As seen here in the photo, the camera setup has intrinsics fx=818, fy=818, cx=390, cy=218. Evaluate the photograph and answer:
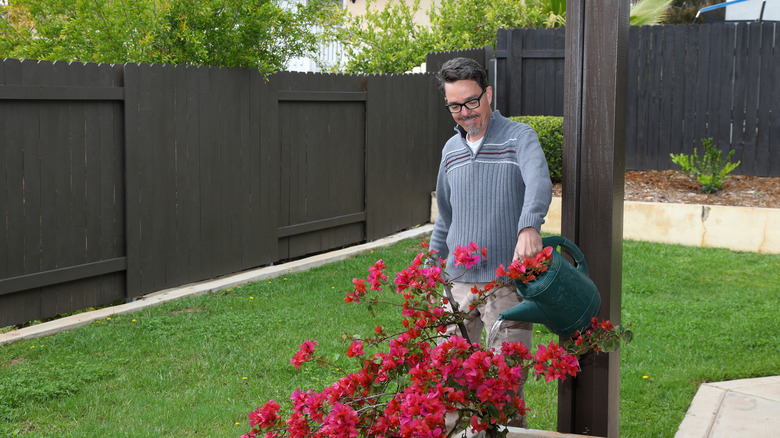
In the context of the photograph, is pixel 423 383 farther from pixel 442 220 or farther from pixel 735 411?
pixel 735 411

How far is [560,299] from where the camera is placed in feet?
7.98

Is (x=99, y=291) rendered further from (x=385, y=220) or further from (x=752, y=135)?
(x=752, y=135)

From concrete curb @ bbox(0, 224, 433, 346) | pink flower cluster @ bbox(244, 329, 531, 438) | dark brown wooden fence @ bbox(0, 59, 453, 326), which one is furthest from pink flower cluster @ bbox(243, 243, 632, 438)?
dark brown wooden fence @ bbox(0, 59, 453, 326)

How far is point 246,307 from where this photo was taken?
6355mm

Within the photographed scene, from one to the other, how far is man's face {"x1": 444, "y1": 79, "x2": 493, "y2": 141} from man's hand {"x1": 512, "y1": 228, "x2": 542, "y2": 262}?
2.06 feet

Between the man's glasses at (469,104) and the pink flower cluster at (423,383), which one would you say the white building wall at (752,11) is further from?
the pink flower cluster at (423,383)

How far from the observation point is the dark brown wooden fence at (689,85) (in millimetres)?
9945

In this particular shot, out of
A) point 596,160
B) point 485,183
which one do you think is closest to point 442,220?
point 485,183

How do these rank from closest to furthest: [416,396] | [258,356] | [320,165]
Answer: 1. [416,396]
2. [258,356]
3. [320,165]

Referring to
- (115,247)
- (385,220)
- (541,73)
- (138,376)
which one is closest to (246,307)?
(115,247)

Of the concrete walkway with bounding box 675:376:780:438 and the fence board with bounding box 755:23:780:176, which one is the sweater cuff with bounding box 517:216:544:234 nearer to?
the concrete walkway with bounding box 675:376:780:438

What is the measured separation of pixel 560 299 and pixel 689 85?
8804mm

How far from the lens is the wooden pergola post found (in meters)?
2.61

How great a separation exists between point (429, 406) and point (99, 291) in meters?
4.76
